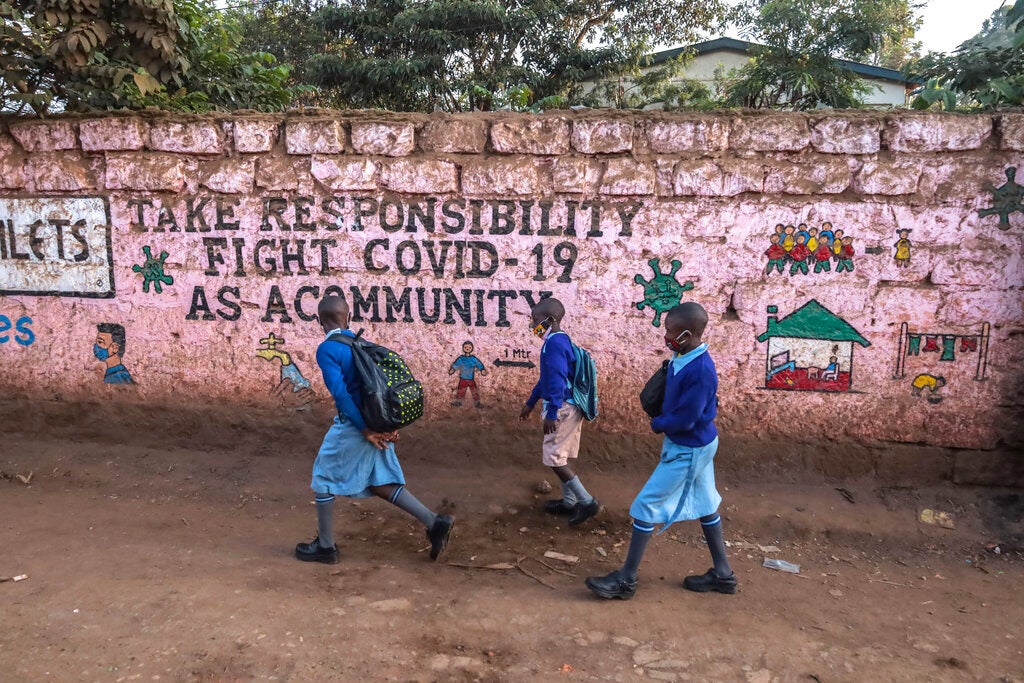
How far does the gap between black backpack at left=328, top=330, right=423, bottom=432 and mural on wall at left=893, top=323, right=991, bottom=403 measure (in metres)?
2.90

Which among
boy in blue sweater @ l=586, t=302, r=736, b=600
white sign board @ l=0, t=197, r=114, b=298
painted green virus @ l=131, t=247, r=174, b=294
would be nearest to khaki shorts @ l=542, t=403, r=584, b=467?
boy in blue sweater @ l=586, t=302, r=736, b=600

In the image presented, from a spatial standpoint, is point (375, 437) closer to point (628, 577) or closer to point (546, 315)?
point (546, 315)

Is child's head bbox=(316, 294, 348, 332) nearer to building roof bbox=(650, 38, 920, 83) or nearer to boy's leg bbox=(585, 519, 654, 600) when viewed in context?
boy's leg bbox=(585, 519, 654, 600)

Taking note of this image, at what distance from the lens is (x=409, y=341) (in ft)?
15.7

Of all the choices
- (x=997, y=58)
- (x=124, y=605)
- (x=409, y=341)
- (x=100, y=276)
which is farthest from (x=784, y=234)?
(x=100, y=276)

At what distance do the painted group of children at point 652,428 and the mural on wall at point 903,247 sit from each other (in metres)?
1.69

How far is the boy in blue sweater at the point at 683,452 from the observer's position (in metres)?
3.24

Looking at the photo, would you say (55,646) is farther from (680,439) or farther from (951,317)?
(951,317)

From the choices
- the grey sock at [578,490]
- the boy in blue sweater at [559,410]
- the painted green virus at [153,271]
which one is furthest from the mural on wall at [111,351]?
the grey sock at [578,490]

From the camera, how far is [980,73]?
6070 millimetres

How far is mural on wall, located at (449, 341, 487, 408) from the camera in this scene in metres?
4.76

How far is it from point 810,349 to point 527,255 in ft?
5.96

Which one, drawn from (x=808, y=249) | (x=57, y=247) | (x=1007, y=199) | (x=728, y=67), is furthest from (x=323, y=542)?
(x=728, y=67)

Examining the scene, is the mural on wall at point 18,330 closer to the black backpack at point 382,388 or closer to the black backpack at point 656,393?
the black backpack at point 382,388
